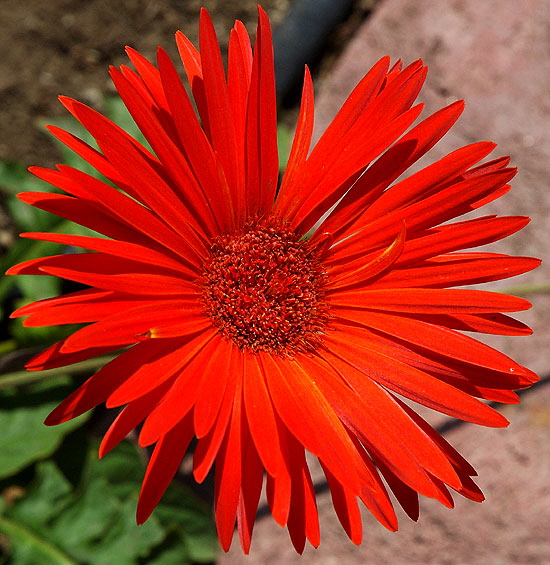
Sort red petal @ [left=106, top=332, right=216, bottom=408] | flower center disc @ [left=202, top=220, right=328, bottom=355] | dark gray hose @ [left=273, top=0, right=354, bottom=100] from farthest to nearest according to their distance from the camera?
dark gray hose @ [left=273, top=0, right=354, bottom=100], flower center disc @ [left=202, top=220, right=328, bottom=355], red petal @ [left=106, top=332, right=216, bottom=408]

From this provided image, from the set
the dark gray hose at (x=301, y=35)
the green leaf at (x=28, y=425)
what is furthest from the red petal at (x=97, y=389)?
the dark gray hose at (x=301, y=35)

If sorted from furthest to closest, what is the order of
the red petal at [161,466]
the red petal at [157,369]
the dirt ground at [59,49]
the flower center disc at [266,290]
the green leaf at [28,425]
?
1. the dirt ground at [59,49]
2. the green leaf at [28,425]
3. the flower center disc at [266,290]
4. the red petal at [161,466]
5. the red petal at [157,369]

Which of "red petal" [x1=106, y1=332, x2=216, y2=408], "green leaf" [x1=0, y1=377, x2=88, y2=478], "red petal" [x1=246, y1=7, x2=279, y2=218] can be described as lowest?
"green leaf" [x1=0, y1=377, x2=88, y2=478]

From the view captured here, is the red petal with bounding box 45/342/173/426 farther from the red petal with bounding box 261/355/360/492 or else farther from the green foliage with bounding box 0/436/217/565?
the green foliage with bounding box 0/436/217/565

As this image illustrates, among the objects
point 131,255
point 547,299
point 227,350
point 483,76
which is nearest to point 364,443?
point 227,350

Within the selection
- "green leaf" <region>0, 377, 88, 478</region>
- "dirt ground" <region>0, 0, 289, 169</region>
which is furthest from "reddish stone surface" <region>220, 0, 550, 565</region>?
"green leaf" <region>0, 377, 88, 478</region>

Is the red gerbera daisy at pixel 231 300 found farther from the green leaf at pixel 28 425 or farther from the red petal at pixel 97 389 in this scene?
the green leaf at pixel 28 425

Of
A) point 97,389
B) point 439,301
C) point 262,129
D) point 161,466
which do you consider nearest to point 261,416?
point 161,466
